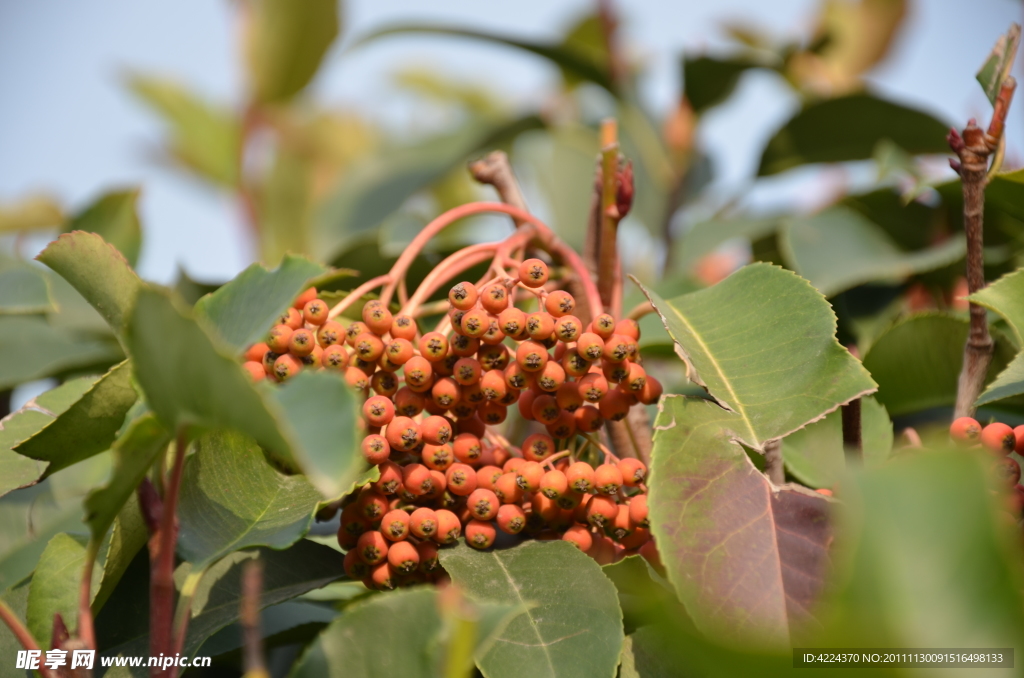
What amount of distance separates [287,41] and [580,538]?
237cm

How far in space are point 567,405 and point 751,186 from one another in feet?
4.81

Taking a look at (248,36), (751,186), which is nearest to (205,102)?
(248,36)

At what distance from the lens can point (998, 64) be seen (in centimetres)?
100

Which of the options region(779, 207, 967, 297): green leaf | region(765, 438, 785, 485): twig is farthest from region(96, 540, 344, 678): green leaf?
region(779, 207, 967, 297): green leaf

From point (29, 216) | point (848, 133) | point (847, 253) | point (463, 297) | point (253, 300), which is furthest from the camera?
point (29, 216)

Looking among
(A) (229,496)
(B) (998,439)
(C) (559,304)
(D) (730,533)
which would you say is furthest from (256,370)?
(B) (998,439)

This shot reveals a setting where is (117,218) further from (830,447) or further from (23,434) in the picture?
(830,447)

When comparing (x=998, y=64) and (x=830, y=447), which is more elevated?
(x=998, y=64)

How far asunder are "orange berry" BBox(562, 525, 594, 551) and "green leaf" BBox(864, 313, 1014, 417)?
1.65 ft

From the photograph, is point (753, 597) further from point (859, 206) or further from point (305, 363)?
point (859, 206)

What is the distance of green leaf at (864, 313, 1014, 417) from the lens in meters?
1.13

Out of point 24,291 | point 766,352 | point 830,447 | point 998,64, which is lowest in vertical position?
point 830,447

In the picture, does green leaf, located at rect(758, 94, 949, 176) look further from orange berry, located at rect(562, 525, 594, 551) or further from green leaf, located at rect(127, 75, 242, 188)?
green leaf, located at rect(127, 75, 242, 188)

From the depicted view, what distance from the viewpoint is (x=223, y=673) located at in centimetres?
103
